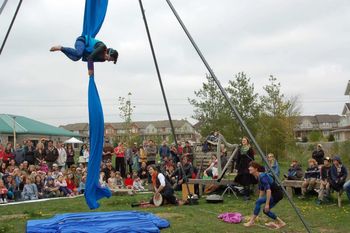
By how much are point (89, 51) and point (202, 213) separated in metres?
3.92

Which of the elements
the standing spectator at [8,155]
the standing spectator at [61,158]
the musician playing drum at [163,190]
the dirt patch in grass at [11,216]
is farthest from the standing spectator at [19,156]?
the musician playing drum at [163,190]

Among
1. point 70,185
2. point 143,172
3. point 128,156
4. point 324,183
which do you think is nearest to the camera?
point 324,183

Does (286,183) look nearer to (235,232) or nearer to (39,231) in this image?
(235,232)

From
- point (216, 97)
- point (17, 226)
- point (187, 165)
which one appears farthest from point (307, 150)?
point (17, 226)

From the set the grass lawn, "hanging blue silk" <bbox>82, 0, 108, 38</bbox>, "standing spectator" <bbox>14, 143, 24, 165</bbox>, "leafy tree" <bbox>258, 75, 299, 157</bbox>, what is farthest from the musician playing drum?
"leafy tree" <bbox>258, 75, 299, 157</bbox>

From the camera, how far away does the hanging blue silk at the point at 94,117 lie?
519cm

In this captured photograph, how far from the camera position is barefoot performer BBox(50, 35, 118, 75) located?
5.16 metres

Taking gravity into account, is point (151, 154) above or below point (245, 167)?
above

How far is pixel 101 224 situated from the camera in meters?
5.49

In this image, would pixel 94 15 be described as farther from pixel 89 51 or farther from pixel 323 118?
pixel 323 118

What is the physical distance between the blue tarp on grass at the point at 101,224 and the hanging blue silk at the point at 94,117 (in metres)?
0.31

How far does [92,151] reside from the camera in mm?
5227

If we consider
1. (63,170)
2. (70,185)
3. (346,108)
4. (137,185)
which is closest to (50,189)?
(70,185)

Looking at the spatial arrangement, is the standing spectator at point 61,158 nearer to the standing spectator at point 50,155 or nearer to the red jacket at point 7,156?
the standing spectator at point 50,155
